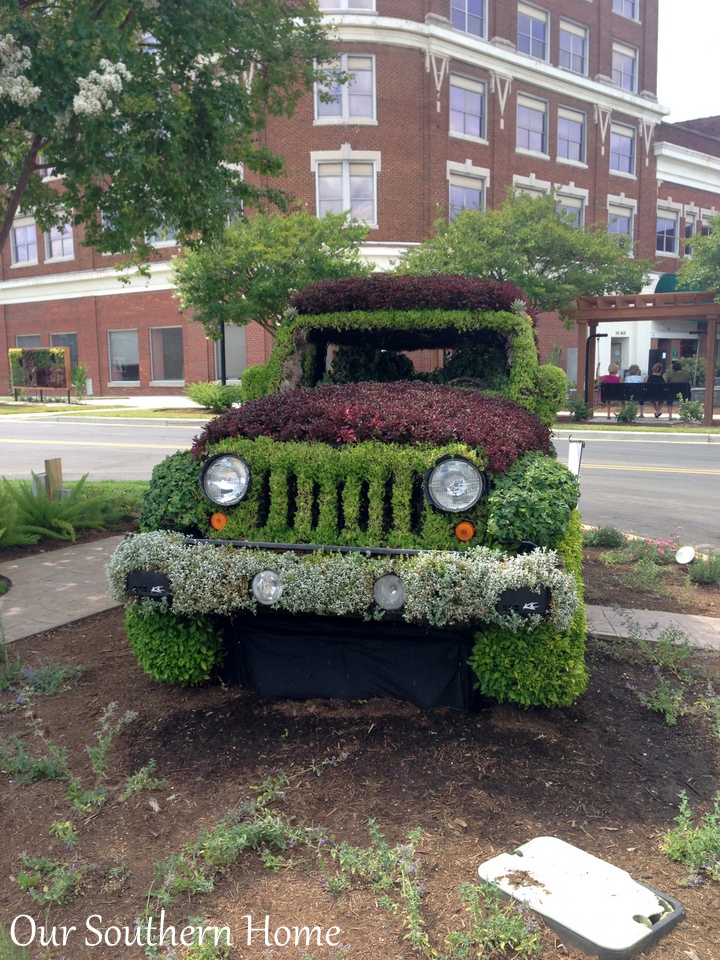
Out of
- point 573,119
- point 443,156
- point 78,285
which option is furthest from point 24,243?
point 573,119

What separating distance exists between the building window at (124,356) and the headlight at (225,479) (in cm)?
3228

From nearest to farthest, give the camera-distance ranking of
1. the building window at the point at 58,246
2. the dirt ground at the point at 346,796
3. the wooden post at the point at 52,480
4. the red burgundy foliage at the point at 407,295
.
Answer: the dirt ground at the point at 346,796 → the red burgundy foliage at the point at 407,295 → the wooden post at the point at 52,480 → the building window at the point at 58,246

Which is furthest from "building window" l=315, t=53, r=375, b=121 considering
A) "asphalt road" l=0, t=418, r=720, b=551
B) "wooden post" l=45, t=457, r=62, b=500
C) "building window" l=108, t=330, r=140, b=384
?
"wooden post" l=45, t=457, r=62, b=500

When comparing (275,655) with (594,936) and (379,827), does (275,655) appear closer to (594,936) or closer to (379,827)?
(379,827)

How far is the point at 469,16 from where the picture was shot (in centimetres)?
2975

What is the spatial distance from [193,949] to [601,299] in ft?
74.2

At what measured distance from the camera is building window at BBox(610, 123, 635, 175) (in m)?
36.5

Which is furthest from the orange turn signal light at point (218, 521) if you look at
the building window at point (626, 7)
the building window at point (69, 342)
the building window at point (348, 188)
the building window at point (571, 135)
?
the building window at point (626, 7)

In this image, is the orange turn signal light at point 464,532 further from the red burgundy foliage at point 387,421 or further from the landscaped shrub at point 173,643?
the landscaped shrub at point 173,643

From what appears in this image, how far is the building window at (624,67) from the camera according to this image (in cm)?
3597

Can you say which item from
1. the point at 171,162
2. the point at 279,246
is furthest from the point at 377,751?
the point at 279,246

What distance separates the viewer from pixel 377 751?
3.52m

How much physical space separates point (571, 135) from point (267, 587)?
1423 inches

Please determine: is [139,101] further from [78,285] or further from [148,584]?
[78,285]
